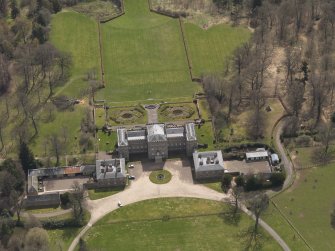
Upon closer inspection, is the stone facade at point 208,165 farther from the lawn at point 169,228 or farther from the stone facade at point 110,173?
the stone facade at point 110,173

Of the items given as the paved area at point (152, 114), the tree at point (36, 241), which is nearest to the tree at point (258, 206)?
Answer: the paved area at point (152, 114)

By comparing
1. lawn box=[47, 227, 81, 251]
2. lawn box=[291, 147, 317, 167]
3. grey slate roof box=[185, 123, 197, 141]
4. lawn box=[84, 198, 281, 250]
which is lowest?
lawn box=[47, 227, 81, 251]

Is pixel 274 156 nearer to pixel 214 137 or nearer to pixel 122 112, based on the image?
pixel 214 137

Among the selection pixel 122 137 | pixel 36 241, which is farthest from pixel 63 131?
pixel 36 241

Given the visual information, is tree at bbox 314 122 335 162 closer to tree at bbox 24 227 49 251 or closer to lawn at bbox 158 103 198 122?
lawn at bbox 158 103 198 122

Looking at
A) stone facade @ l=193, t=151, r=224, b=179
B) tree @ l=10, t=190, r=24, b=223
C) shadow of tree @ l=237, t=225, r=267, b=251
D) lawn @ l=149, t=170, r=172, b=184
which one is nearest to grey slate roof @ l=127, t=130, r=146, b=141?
lawn @ l=149, t=170, r=172, b=184

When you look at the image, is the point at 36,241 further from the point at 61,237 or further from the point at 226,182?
the point at 226,182
